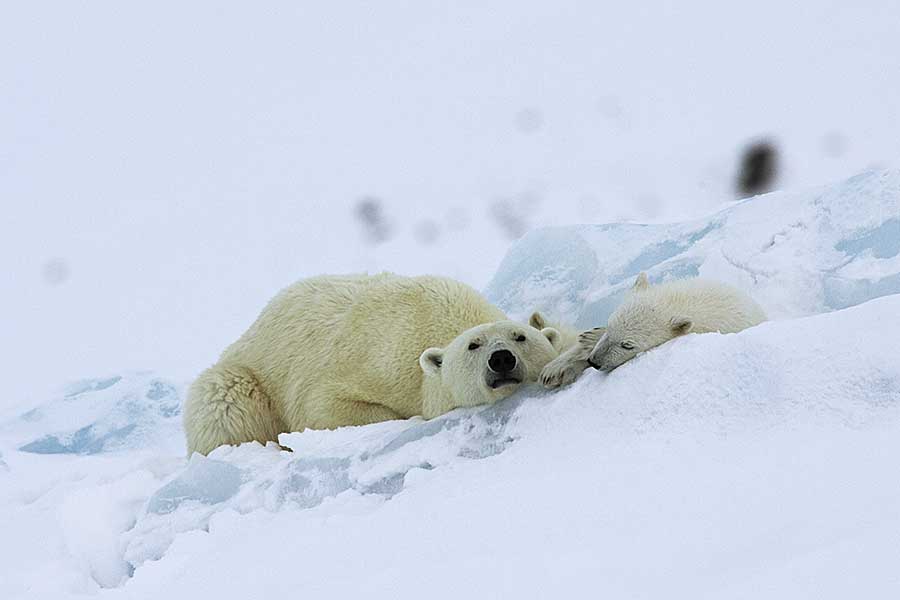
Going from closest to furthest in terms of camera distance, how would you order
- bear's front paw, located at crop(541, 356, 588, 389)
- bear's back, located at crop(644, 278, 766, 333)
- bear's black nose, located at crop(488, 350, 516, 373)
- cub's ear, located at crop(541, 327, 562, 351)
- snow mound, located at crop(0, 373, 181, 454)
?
1. bear's front paw, located at crop(541, 356, 588, 389)
2. bear's back, located at crop(644, 278, 766, 333)
3. bear's black nose, located at crop(488, 350, 516, 373)
4. cub's ear, located at crop(541, 327, 562, 351)
5. snow mound, located at crop(0, 373, 181, 454)

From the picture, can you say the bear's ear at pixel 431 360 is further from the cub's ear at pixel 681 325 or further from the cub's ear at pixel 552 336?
the cub's ear at pixel 681 325

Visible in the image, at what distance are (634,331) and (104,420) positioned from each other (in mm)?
5701

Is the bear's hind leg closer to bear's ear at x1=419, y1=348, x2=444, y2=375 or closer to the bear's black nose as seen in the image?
bear's ear at x1=419, y1=348, x2=444, y2=375

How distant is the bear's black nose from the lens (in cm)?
313

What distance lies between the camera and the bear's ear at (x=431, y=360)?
358 centimetres

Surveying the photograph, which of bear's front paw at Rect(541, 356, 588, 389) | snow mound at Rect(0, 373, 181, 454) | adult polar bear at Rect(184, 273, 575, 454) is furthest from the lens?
snow mound at Rect(0, 373, 181, 454)

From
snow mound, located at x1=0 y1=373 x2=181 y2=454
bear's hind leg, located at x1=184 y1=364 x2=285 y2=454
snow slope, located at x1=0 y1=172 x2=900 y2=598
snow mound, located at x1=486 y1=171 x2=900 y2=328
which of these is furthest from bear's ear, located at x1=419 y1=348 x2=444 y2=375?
snow mound, located at x1=0 y1=373 x2=181 y2=454

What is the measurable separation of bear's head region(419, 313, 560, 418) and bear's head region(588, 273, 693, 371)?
427mm

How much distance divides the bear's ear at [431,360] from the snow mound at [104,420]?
4232 millimetres

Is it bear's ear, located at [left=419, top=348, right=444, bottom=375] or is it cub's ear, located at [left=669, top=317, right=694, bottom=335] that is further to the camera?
bear's ear, located at [left=419, top=348, right=444, bottom=375]

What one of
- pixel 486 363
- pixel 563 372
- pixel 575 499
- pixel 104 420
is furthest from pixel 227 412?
pixel 104 420

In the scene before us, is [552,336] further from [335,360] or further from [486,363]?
[335,360]

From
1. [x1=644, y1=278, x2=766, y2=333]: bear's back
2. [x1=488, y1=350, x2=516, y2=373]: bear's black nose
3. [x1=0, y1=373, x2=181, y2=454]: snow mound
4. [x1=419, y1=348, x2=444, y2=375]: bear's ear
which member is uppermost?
[x1=644, y1=278, x2=766, y2=333]: bear's back

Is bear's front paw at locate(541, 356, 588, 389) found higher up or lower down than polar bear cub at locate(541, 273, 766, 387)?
lower down
